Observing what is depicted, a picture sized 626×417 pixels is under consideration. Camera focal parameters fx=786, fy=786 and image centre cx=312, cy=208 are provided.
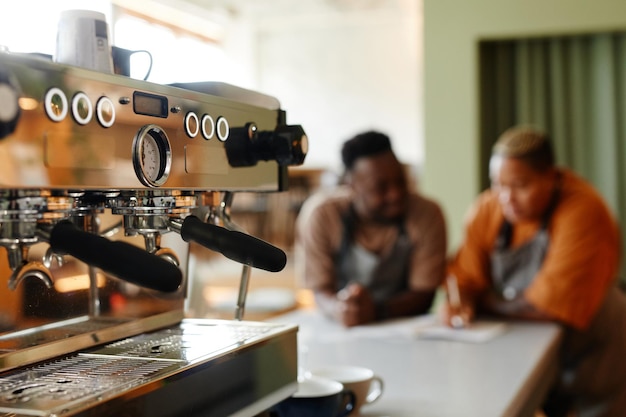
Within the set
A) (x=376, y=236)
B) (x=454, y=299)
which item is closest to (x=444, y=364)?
(x=454, y=299)

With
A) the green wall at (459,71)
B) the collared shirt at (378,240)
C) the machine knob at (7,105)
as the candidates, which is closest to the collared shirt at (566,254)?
the collared shirt at (378,240)

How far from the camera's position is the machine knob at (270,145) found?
918mm

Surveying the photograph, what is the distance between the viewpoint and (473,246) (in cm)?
235

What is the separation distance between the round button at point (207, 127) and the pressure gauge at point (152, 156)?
67mm

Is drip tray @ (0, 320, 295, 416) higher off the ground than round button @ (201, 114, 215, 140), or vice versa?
round button @ (201, 114, 215, 140)

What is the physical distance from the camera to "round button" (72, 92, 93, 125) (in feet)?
2.22

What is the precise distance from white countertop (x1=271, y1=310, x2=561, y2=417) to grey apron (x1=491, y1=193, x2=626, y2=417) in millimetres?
180

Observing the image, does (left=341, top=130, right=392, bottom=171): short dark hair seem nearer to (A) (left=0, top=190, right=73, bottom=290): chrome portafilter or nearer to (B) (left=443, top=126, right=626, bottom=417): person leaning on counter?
(B) (left=443, top=126, right=626, bottom=417): person leaning on counter

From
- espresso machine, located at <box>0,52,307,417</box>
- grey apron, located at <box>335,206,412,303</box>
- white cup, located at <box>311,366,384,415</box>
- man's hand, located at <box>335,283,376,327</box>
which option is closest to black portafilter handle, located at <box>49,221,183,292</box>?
espresso machine, located at <box>0,52,307,417</box>

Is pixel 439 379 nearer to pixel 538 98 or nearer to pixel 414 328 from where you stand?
pixel 414 328

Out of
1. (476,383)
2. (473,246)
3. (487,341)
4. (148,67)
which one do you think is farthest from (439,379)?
(473,246)

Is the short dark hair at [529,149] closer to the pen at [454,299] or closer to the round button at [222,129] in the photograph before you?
the pen at [454,299]

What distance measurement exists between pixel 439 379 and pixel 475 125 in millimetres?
1940

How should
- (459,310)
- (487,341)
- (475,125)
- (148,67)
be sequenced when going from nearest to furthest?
(148,67) → (487,341) → (459,310) → (475,125)
